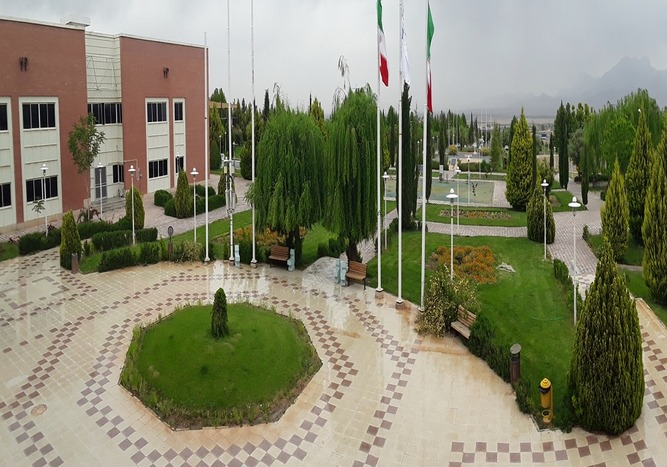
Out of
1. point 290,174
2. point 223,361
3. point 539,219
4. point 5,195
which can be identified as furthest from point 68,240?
point 539,219

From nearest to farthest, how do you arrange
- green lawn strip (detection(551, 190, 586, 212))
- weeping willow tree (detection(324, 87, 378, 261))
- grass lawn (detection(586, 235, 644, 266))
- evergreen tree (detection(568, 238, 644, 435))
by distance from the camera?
evergreen tree (detection(568, 238, 644, 435)) < weeping willow tree (detection(324, 87, 378, 261)) < grass lawn (detection(586, 235, 644, 266)) < green lawn strip (detection(551, 190, 586, 212))

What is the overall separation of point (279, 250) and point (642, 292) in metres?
10.6

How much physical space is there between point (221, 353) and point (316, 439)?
2.83m

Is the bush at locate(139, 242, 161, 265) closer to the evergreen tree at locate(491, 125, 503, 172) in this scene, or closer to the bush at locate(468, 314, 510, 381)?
the bush at locate(468, 314, 510, 381)

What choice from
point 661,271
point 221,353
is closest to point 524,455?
point 221,353

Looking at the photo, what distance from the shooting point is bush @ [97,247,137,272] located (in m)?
17.9

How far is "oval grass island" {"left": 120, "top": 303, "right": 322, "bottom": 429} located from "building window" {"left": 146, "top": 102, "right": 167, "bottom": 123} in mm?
20419

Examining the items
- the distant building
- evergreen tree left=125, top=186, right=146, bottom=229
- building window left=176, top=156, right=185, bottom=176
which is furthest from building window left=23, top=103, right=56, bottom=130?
building window left=176, top=156, right=185, bottom=176

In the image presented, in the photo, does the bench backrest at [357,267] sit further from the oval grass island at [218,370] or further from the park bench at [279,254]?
the oval grass island at [218,370]

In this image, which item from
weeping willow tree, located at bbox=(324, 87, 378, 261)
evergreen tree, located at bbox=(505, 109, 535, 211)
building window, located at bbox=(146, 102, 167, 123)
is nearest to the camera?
weeping willow tree, located at bbox=(324, 87, 378, 261)

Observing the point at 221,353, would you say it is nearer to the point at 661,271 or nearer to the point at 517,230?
the point at 661,271

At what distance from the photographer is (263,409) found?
10078 mm

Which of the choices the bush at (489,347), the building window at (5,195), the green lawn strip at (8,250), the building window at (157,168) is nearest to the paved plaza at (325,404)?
the bush at (489,347)

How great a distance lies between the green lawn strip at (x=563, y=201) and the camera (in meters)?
28.2
